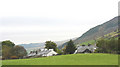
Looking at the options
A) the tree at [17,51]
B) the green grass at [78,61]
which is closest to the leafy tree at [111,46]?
the green grass at [78,61]

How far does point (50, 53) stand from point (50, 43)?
13.0 meters

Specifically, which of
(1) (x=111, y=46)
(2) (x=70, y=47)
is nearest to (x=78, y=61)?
(1) (x=111, y=46)

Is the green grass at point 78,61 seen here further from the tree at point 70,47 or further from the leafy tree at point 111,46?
the tree at point 70,47

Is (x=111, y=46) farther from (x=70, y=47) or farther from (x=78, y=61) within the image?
(x=78, y=61)

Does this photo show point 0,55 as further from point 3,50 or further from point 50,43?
point 50,43

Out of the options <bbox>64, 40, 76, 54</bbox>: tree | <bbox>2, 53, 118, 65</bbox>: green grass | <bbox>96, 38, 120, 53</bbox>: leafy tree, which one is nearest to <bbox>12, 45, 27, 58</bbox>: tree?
<bbox>64, 40, 76, 54</bbox>: tree

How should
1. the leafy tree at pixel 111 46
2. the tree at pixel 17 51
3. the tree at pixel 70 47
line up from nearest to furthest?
1. the leafy tree at pixel 111 46
2. the tree at pixel 70 47
3. the tree at pixel 17 51

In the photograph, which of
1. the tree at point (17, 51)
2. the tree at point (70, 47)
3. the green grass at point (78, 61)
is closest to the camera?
the green grass at point (78, 61)

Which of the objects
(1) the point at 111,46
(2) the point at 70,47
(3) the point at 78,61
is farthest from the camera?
(2) the point at 70,47

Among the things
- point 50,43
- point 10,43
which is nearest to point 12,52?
point 10,43

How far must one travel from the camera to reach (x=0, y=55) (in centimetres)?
7931

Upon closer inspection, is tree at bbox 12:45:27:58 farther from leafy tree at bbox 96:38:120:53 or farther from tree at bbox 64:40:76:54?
leafy tree at bbox 96:38:120:53

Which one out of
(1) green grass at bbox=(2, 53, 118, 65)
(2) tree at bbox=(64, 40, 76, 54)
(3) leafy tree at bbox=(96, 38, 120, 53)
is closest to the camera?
(1) green grass at bbox=(2, 53, 118, 65)

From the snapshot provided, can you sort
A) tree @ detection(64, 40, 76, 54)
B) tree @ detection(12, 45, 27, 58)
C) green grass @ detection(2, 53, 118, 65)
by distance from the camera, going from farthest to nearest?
→ tree @ detection(12, 45, 27, 58) < tree @ detection(64, 40, 76, 54) < green grass @ detection(2, 53, 118, 65)
